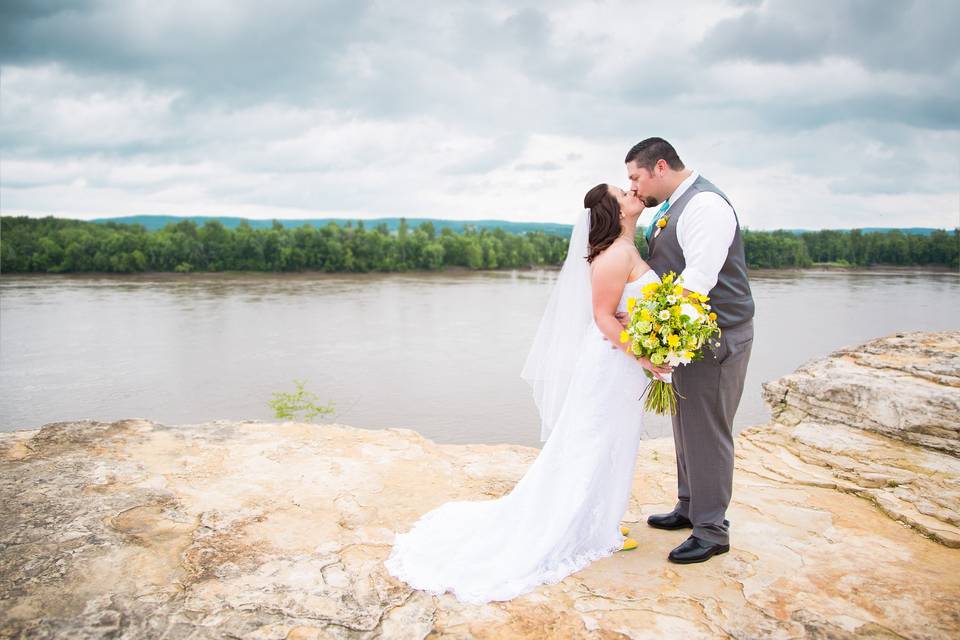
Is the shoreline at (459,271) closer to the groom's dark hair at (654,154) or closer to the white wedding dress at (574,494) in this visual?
the white wedding dress at (574,494)

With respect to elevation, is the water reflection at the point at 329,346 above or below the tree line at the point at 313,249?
below

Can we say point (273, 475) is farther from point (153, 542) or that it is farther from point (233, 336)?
point (233, 336)

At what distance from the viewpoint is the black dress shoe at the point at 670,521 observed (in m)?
3.22

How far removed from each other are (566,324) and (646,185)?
32.8 inches

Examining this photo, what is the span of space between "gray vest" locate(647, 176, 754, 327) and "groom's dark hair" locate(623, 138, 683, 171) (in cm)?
15

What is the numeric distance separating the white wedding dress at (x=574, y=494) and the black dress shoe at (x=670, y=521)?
351 mm

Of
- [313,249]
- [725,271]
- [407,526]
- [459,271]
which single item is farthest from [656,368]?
[459,271]

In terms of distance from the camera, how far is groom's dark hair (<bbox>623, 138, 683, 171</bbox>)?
293cm

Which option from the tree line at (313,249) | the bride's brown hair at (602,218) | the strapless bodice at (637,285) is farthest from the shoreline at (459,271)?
the strapless bodice at (637,285)

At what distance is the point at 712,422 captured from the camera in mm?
2900

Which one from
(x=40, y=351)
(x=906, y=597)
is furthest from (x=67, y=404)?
(x=906, y=597)

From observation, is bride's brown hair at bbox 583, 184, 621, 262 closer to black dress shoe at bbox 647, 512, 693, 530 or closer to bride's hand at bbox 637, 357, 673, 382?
bride's hand at bbox 637, 357, 673, 382

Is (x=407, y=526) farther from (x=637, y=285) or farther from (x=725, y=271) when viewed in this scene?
(x=725, y=271)

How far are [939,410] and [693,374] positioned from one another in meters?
2.51
